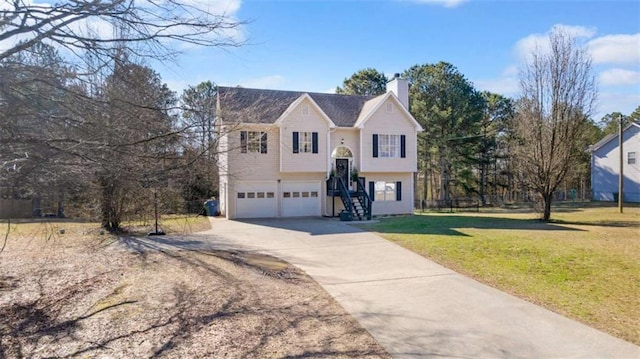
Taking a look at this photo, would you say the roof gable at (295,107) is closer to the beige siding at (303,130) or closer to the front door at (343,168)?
the beige siding at (303,130)

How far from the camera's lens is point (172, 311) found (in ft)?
20.3

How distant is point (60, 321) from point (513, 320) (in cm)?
676

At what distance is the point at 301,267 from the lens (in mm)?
9219

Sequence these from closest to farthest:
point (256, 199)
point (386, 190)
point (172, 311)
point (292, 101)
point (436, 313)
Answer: point (436, 313) < point (172, 311) < point (256, 199) < point (292, 101) < point (386, 190)

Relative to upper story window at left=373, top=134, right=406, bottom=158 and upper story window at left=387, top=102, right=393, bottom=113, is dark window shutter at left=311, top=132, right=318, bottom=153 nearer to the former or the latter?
upper story window at left=373, top=134, right=406, bottom=158

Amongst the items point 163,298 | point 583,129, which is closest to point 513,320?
point 163,298

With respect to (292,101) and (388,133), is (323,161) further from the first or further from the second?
(388,133)

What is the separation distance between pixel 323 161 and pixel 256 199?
13.6 ft

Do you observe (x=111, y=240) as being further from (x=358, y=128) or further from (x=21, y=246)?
(x=358, y=128)

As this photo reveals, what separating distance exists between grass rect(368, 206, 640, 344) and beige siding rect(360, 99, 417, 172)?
607 cm

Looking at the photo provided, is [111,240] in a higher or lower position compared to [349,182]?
lower

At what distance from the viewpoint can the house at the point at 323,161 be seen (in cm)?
2045

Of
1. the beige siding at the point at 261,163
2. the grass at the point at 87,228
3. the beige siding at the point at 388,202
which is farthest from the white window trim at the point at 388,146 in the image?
the grass at the point at 87,228

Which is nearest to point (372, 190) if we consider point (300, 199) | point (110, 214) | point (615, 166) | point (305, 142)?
point (300, 199)
